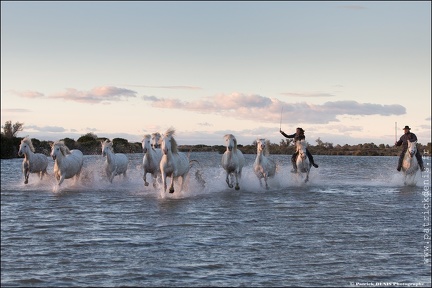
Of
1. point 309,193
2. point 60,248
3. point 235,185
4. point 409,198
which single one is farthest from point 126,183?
point 60,248

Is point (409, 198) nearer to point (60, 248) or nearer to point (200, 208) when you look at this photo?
point (200, 208)

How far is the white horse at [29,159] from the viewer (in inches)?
937

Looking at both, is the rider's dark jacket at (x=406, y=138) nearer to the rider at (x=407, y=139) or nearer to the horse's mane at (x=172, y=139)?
the rider at (x=407, y=139)

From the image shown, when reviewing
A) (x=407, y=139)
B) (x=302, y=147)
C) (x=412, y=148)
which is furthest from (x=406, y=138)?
(x=302, y=147)

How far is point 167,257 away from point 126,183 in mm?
15967

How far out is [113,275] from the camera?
9.62 m

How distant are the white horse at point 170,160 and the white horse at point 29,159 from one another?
6251mm

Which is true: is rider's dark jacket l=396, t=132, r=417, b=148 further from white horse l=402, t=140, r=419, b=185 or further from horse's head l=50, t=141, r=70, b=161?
horse's head l=50, t=141, r=70, b=161

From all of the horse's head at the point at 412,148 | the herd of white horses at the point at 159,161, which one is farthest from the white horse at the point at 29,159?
the horse's head at the point at 412,148

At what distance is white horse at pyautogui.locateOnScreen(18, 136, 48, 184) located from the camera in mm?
23797

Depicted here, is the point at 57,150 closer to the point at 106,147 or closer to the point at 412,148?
the point at 106,147

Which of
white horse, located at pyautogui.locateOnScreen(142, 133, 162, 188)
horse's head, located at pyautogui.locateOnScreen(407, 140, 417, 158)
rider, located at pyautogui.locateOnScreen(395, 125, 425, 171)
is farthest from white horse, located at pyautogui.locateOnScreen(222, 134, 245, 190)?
rider, located at pyautogui.locateOnScreen(395, 125, 425, 171)

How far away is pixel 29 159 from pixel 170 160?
21.8ft

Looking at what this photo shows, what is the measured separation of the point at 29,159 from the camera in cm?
2402
